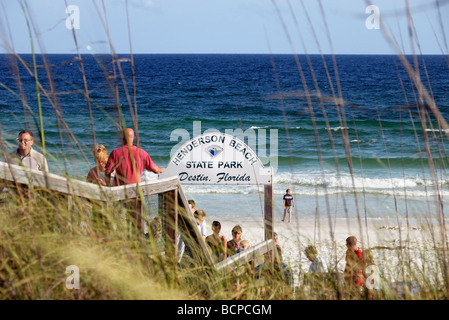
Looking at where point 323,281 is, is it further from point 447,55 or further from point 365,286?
point 447,55

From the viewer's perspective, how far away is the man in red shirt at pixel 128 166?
202 centimetres

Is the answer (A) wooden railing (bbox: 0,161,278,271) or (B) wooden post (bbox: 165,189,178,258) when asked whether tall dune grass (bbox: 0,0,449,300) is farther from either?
(B) wooden post (bbox: 165,189,178,258)

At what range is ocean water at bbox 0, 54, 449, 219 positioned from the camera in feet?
7.25

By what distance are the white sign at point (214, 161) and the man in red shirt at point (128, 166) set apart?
11.2ft

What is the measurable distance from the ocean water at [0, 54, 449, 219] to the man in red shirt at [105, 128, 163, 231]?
111 millimetres

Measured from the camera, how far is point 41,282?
170 cm

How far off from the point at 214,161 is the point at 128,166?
470cm

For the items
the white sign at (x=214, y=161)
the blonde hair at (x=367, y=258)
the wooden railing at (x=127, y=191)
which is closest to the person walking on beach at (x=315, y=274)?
the blonde hair at (x=367, y=258)

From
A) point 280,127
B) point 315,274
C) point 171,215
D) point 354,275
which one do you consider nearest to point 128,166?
point 171,215

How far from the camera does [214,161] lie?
7898 millimetres
